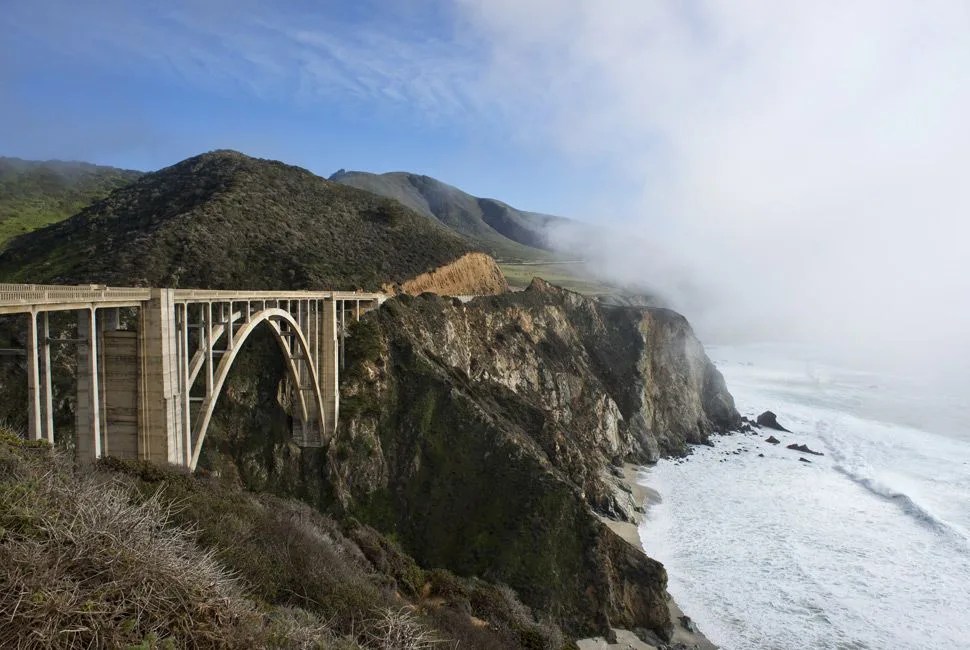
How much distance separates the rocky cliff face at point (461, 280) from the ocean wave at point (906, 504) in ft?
109

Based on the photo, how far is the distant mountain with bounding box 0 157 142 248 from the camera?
252ft

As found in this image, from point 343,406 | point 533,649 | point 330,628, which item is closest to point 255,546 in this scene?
point 330,628

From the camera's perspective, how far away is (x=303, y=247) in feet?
150

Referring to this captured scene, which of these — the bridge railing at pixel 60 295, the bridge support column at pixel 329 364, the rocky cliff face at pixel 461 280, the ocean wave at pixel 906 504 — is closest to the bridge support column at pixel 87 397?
the bridge railing at pixel 60 295

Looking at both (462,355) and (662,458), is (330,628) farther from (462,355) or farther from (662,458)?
(662,458)

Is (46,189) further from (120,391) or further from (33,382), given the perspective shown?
(33,382)

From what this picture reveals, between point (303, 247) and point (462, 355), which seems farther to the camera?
point (303, 247)

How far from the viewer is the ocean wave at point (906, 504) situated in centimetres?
3278

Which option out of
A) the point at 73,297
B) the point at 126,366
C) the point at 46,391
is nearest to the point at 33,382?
the point at 46,391

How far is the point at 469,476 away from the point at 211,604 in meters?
22.8

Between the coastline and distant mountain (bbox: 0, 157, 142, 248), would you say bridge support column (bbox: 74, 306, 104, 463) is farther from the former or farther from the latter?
distant mountain (bbox: 0, 157, 142, 248)

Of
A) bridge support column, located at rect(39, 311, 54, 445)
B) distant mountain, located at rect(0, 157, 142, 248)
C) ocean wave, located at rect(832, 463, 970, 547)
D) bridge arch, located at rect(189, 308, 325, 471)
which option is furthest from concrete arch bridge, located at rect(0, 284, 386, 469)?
distant mountain, located at rect(0, 157, 142, 248)

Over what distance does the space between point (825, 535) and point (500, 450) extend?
1933 centimetres

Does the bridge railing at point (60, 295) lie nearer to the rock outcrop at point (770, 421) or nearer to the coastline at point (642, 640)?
the coastline at point (642, 640)
